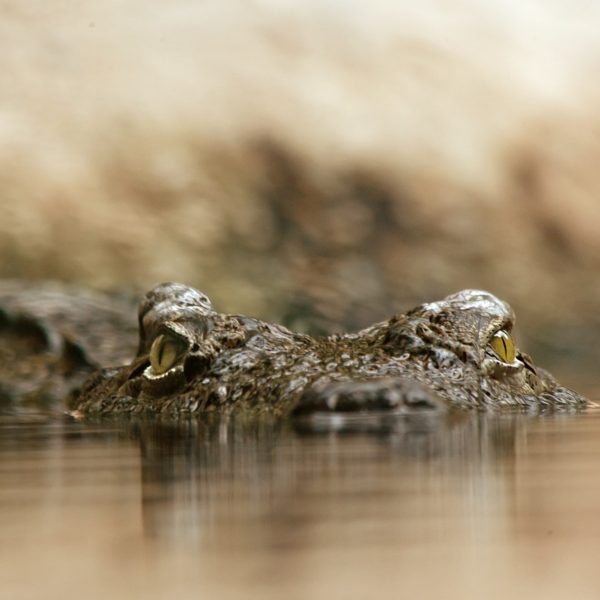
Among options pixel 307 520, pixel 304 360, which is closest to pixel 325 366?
pixel 304 360

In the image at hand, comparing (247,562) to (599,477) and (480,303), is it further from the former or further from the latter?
(480,303)

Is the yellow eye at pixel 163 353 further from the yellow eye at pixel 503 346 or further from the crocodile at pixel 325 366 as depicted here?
the yellow eye at pixel 503 346

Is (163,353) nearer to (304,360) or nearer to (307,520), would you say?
(304,360)

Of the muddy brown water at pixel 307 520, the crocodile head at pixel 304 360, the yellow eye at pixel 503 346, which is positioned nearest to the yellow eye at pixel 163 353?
the crocodile head at pixel 304 360

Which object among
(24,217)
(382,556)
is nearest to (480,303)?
(382,556)

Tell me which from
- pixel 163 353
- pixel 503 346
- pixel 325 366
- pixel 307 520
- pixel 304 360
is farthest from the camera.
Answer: pixel 163 353

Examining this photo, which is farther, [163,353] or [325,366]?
[163,353]
